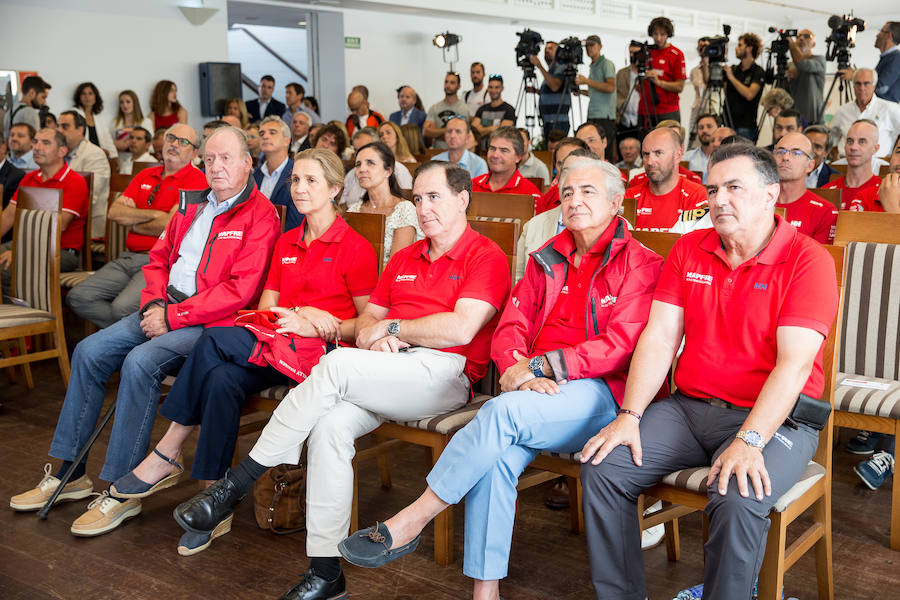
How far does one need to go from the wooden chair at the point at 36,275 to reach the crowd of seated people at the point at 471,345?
173 millimetres

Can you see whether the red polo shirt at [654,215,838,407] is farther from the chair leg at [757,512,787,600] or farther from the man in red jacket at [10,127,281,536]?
the man in red jacket at [10,127,281,536]

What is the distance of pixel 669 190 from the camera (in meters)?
3.64

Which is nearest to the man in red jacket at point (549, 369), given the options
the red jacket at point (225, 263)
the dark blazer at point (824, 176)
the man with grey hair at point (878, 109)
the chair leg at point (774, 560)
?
the chair leg at point (774, 560)

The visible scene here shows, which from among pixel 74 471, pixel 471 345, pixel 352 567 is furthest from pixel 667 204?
pixel 74 471

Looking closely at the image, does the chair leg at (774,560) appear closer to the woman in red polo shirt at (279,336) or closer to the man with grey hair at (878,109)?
the woman in red polo shirt at (279,336)

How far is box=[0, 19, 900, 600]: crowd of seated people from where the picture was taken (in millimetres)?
1912

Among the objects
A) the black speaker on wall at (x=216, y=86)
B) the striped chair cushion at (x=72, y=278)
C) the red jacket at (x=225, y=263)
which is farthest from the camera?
the black speaker on wall at (x=216, y=86)

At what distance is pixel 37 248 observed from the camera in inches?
146

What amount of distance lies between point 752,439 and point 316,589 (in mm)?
1131

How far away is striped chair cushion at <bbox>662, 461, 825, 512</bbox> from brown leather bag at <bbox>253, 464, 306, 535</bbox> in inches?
46.9

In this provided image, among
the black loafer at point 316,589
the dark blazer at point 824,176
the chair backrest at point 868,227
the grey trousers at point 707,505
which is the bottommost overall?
the black loafer at point 316,589

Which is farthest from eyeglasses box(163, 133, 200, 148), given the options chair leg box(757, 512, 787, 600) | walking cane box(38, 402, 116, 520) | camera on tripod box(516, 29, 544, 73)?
camera on tripod box(516, 29, 544, 73)

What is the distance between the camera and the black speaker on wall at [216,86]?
9.73 metres

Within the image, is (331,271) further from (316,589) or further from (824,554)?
(824,554)
